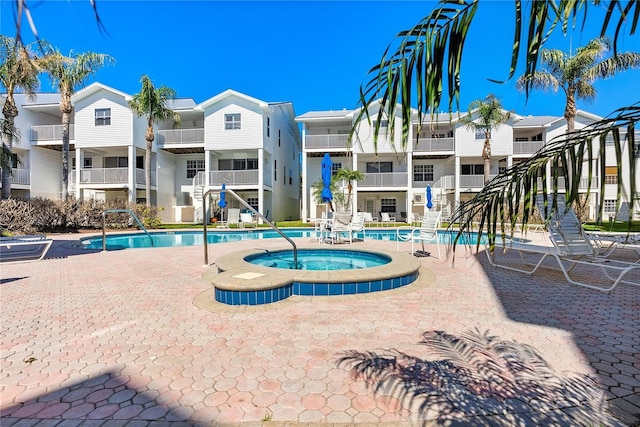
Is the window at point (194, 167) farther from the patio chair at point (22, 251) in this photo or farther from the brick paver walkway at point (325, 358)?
the brick paver walkway at point (325, 358)

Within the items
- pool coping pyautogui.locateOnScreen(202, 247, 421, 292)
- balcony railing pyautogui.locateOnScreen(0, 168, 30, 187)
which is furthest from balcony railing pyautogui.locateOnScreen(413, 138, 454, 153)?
balcony railing pyautogui.locateOnScreen(0, 168, 30, 187)

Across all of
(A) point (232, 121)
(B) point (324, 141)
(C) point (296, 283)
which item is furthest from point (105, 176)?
(C) point (296, 283)

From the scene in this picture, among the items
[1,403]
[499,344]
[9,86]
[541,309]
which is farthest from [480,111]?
[9,86]

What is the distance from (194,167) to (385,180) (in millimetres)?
15713

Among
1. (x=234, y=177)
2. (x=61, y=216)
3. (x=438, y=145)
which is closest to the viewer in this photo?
(x=61, y=216)

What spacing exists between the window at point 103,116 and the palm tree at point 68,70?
3.71m

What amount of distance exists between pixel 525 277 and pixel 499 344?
3741 millimetres

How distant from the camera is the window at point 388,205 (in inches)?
1010

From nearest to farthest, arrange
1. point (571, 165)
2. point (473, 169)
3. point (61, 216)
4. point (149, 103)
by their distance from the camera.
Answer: point (571, 165) → point (61, 216) → point (149, 103) → point (473, 169)

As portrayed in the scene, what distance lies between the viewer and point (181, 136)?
2298 cm

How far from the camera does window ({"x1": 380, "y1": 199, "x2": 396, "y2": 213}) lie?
25656 millimetres

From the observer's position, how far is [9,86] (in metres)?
15.5

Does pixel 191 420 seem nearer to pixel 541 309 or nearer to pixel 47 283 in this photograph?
pixel 541 309

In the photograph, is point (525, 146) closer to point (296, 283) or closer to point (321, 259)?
point (321, 259)
